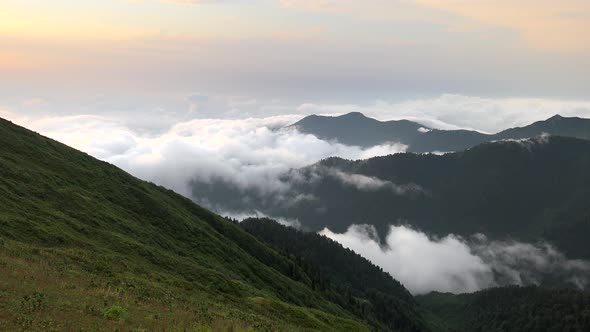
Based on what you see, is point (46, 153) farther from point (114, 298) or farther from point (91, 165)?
point (114, 298)

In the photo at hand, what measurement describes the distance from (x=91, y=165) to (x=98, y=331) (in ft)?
316

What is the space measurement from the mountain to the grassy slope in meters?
0.17

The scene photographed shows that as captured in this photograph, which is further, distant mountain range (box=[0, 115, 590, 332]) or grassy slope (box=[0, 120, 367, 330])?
grassy slope (box=[0, 120, 367, 330])

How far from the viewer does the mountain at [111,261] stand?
28.4 meters

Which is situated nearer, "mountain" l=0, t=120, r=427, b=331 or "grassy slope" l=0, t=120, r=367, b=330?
"mountain" l=0, t=120, r=427, b=331

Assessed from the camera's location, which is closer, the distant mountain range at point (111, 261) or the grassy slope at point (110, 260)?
the distant mountain range at point (111, 261)

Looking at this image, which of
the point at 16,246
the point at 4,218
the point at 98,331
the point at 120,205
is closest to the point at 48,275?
the point at 16,246

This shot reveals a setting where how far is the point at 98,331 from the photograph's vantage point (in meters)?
23.5

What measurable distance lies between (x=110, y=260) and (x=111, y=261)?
0.35 meters

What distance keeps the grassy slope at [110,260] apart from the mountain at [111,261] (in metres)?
0.17

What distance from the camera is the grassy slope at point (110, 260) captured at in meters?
28.8

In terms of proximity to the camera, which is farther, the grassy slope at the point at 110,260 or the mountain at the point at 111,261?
the grassy slope at the point at 110,260

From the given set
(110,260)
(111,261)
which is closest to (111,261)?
(111,261)

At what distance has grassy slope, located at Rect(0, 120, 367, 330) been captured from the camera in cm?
2882
